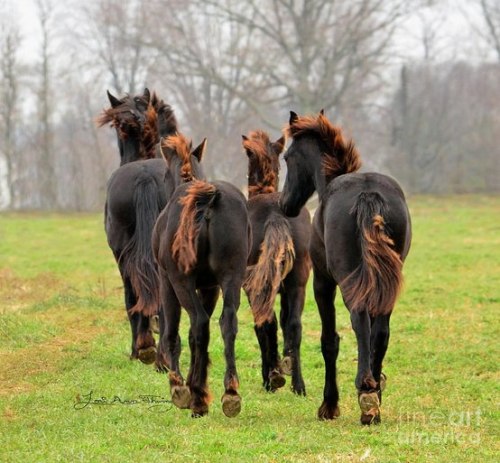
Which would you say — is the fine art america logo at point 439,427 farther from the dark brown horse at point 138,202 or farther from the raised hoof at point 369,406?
the dark brown horse at point 138,202

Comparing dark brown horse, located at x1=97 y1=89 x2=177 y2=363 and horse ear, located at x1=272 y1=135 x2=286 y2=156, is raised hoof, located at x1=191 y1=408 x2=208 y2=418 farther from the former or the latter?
horse ear, located at x1=272 y1=135 x2=286 y2=156

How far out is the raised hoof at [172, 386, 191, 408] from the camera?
22.2 feet

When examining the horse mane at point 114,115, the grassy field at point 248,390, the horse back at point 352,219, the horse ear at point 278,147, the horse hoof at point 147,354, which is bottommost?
the grassy field at point 248,390

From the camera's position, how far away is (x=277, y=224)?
850cm

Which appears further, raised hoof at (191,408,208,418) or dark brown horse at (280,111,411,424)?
raised hoof at (191,408,208,418)

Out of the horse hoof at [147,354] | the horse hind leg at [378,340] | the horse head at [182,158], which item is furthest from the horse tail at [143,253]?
the horse hind leg at [378,340]

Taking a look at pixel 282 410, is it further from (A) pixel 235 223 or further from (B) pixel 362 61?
(B) pixel 362 61

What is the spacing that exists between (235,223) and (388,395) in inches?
93.3

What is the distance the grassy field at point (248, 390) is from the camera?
582 cm

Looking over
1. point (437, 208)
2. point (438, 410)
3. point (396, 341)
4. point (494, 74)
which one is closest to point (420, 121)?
point (494, 74)

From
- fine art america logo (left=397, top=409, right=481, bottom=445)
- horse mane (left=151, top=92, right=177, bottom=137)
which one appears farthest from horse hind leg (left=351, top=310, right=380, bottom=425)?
horse mane (left=151, top=92, right=177, bottom=137)

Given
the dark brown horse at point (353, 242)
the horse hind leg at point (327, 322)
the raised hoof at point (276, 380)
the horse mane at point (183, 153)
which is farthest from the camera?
the raised hoof at point (276, 380)

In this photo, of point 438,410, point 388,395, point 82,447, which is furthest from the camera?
point 388,395
